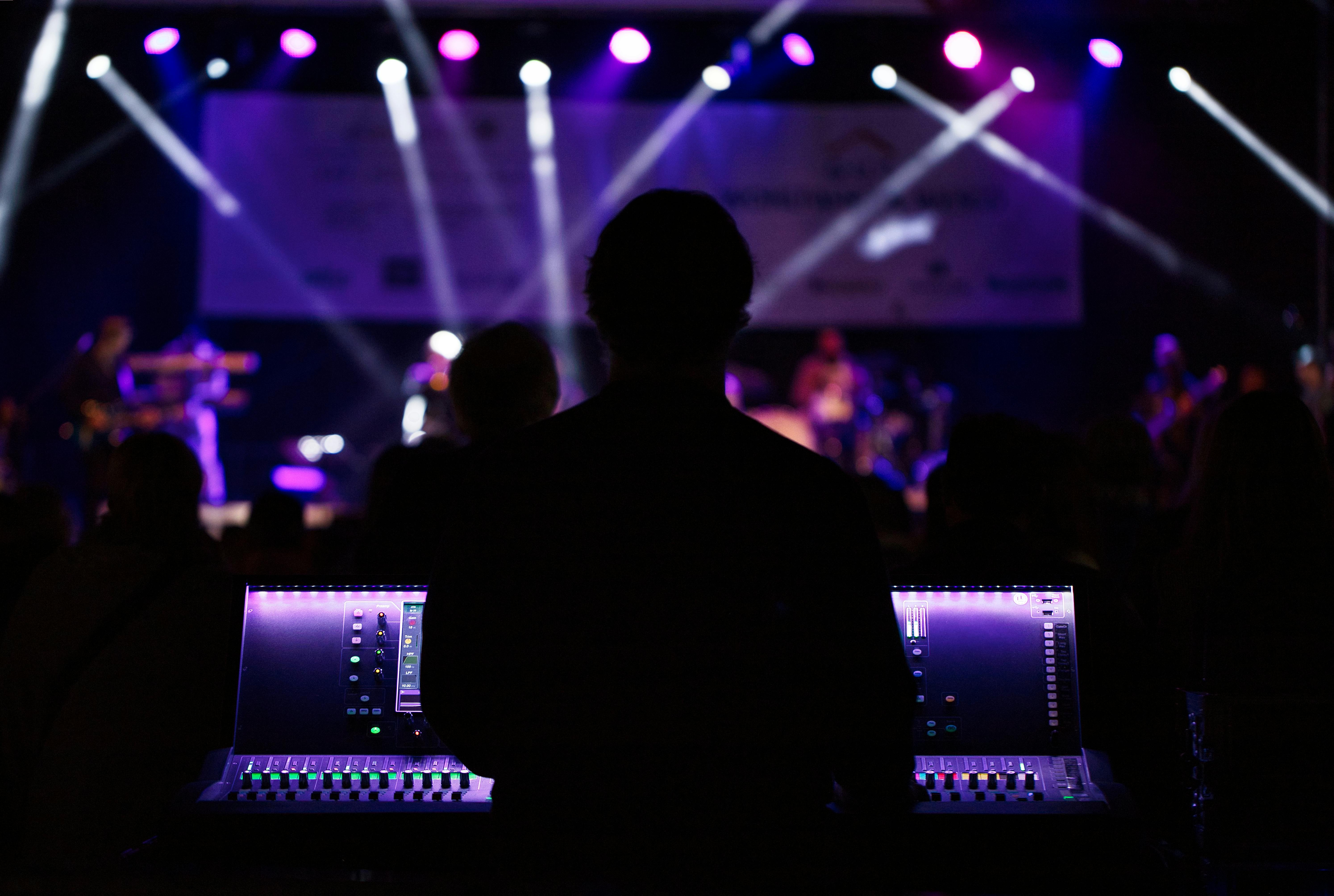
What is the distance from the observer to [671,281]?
1.19m

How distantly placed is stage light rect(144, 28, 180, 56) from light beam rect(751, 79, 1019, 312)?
14.1 feet

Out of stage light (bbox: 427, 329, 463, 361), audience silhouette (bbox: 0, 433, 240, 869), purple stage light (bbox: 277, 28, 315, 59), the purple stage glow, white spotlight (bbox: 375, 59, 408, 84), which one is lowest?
audience silhouette (bbox: 0, 433, 240, 869)

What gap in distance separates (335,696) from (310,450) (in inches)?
308

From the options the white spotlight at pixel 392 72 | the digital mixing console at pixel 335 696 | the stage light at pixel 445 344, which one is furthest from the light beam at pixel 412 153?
the digital mixing console at pixel 335 696

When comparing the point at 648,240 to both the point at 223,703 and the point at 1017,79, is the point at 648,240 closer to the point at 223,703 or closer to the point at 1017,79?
the point at 223,703

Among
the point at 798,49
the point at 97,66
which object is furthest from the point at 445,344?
the point at 798,49

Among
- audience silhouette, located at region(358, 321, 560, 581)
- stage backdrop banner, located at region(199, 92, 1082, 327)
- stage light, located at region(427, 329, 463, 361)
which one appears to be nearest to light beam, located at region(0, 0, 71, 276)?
stage backdrop banner, located at region(199, 92, 1082, 327)

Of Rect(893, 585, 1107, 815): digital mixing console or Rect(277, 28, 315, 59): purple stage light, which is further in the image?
Rect(277, 28, 315, 59): purple stage light

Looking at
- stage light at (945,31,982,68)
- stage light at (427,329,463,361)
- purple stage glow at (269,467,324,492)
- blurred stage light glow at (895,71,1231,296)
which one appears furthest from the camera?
blurred stage light glow at (895,71,1231,296)

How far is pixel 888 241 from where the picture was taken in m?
8.76

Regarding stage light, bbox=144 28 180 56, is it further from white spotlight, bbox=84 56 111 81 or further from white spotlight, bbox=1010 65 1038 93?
white spotlight, bbox=1010 65 1038 93

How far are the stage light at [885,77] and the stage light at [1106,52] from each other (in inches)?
63.9

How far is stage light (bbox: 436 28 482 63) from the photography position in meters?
7.65

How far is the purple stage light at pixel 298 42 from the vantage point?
24.9ft
